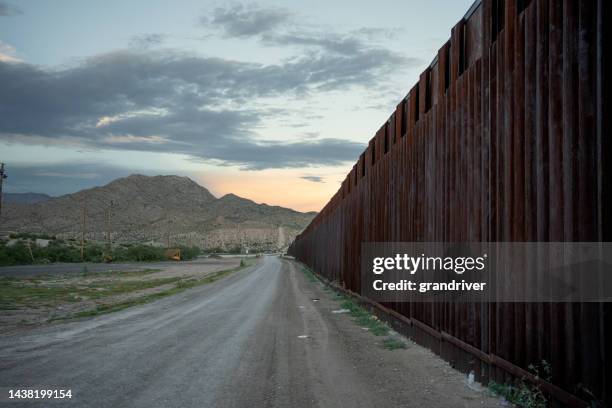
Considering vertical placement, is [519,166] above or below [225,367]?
above

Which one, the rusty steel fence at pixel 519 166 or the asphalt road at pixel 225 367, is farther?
the asphalt road at pixel 225 367

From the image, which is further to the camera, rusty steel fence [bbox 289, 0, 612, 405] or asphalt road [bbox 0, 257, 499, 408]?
asphalt road [bbox 0, 257, 499, 408]

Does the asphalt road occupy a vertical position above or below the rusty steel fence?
below

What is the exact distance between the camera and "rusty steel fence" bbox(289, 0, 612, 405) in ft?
14.0

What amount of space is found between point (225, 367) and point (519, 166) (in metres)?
4.74

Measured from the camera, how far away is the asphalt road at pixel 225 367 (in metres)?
5.94

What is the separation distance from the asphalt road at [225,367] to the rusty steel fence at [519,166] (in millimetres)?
778

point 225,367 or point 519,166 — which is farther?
point 225,367

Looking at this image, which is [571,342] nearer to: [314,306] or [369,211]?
[369,211]

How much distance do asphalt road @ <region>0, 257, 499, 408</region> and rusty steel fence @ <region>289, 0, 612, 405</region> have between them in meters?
0.78

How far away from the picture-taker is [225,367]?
24.7ft

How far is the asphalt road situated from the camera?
5.94m

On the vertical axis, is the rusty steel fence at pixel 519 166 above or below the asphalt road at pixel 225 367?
above

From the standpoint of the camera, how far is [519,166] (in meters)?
5.56
